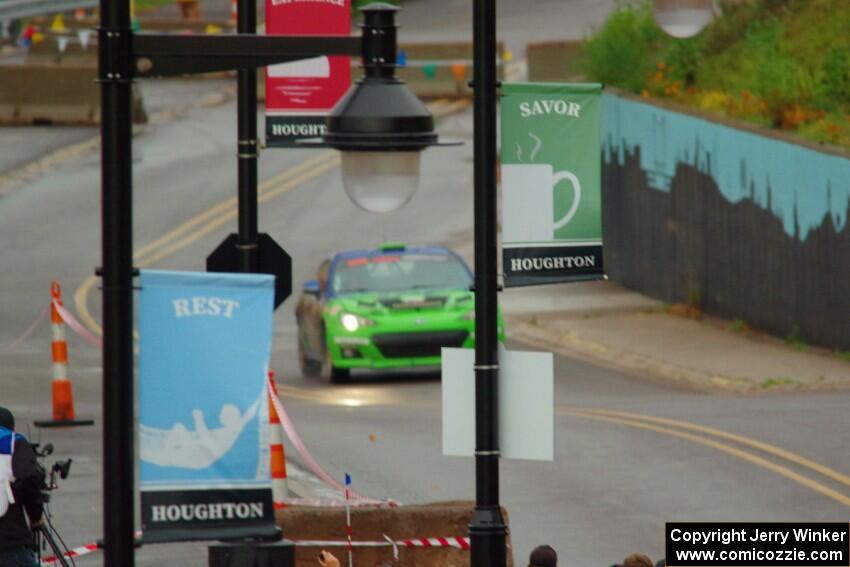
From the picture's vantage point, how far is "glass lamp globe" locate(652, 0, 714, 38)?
1280 cm

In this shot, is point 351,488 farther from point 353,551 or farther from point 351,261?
point 351,261

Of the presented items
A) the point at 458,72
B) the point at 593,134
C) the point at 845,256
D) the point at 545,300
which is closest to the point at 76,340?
the point at 545,300

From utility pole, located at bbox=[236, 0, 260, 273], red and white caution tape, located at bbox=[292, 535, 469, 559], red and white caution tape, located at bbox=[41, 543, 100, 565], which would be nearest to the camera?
red and white caution tape, located at bbox=[292, 535, 469, 559]

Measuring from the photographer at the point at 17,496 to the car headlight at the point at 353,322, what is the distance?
502 inches

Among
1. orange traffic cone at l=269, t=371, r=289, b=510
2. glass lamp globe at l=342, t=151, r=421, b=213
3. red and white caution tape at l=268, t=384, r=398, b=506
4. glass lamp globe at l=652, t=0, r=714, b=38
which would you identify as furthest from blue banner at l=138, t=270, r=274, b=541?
red and white caution tape at l=268, t=384, r=398, b=506

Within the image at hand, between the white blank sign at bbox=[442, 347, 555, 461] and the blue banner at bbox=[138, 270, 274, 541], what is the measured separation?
230 cm

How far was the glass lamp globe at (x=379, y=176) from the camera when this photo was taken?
9281 millimetres

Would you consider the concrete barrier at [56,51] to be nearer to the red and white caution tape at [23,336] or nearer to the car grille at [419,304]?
the red and white caution tape at [23,336]

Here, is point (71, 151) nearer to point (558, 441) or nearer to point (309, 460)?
point (558, 441)

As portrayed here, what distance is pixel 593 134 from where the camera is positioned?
39.2ft

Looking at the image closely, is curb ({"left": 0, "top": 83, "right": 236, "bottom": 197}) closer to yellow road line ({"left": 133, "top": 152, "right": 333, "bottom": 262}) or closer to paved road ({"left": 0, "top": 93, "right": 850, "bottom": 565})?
yellow road line ({"left": 133, "top": 152, "right": 333, "bottom": 262})

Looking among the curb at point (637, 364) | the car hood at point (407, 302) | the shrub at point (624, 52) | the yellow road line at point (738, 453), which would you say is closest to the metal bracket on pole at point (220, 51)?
the yellow road line at point (738, 453)

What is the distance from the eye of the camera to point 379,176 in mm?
9320

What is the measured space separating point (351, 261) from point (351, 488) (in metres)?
8.82
